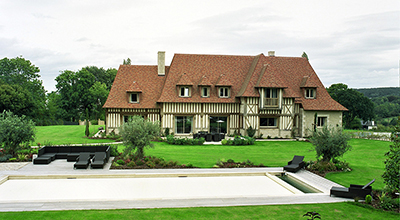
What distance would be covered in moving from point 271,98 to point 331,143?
1428 centimetres

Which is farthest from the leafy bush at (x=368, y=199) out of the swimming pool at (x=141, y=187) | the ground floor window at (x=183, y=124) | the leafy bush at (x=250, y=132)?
the ground floor window at (x=183, y=124)

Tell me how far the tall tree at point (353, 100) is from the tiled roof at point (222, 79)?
2208 cm

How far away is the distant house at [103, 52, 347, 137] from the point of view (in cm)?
2852

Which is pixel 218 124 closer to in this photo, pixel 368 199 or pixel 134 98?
pixel 134 98

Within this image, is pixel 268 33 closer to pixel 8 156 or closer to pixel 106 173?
pixel 106 173

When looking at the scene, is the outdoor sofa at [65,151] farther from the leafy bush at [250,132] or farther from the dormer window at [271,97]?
the dormer window at [271,97]

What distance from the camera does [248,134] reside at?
27953mm

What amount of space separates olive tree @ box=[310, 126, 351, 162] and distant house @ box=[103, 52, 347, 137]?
13514mm

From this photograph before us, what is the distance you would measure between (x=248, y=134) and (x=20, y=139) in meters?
18.7

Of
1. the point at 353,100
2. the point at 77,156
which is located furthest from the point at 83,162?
the point at 353,100

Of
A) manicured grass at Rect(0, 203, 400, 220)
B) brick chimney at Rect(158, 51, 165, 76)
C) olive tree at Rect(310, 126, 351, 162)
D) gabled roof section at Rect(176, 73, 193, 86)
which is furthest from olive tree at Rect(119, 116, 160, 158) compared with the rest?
brick chimney at Rect(158, 51, 165, 76)

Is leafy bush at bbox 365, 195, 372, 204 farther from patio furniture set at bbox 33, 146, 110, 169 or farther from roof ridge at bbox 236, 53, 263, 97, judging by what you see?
roof ridge at bbox 236, 53, 263, 97

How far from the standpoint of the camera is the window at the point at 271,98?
2830 cm

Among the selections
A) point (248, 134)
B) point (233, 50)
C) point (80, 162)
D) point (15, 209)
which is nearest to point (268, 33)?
point (233, 50)
